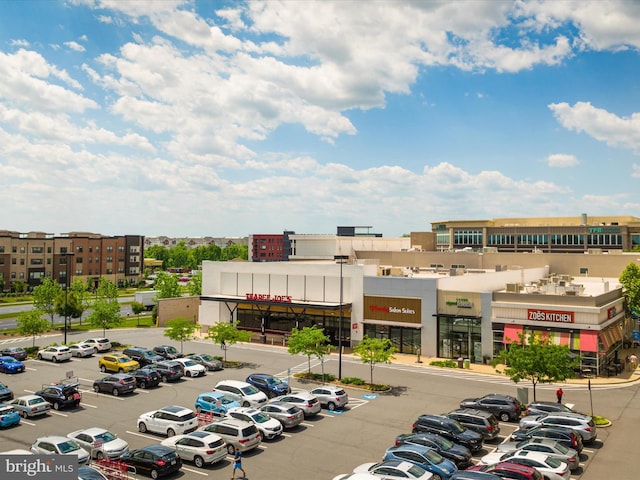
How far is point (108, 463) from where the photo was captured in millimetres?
25984

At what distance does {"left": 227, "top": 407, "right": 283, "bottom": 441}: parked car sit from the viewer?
29562mm

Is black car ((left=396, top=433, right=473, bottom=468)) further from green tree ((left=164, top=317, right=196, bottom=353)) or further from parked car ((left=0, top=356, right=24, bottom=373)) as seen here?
parked car ((left=0, top=356, right=24, bottom=373))

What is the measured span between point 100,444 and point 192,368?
18.7m

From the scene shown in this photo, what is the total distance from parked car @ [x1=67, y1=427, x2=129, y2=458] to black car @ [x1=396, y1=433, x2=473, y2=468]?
14.3 meters

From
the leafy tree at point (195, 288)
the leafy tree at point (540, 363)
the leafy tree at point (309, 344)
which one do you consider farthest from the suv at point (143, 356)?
the leafy tree at point (195, 288)

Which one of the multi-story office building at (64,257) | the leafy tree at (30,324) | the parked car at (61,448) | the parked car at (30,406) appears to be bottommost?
the parked car at (30,406)

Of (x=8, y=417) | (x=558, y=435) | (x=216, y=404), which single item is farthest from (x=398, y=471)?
(x=8, y=417)

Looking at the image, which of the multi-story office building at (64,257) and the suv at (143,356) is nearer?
the suv at (143,356)

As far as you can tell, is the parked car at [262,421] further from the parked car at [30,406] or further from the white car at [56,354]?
the white car at [56,354]

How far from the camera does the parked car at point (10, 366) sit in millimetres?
48656

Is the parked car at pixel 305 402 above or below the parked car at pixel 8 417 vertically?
above

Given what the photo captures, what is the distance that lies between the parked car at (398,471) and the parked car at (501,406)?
13181 millimetres

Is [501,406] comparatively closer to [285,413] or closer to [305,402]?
[305,402]

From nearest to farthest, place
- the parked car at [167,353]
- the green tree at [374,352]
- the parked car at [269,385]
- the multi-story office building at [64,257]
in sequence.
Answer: the parked car at [269,385]
the green tree at [374,352]
the parked car at [167,353]
the multi-story office building at [64,257]
